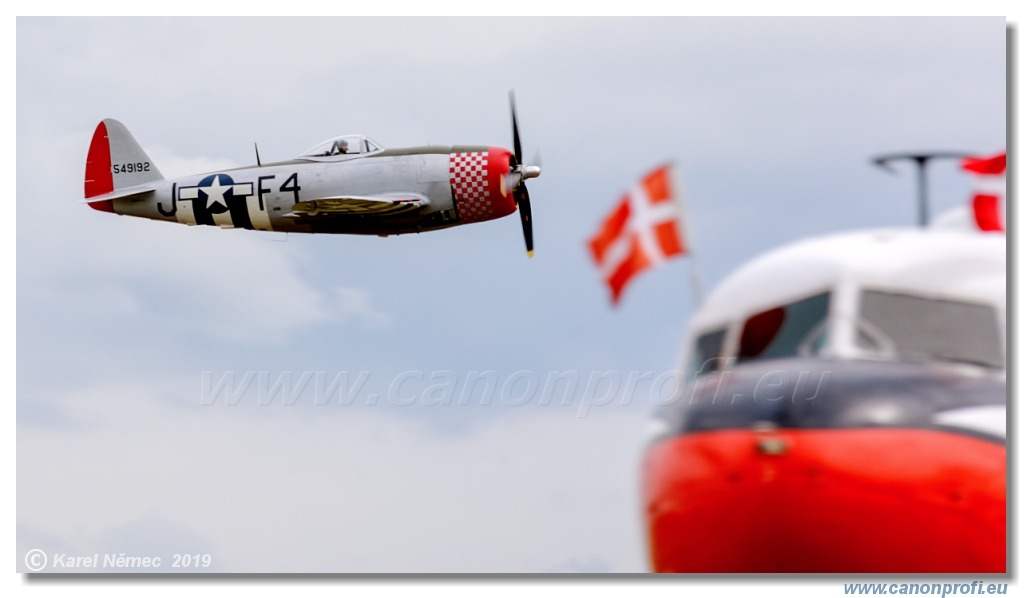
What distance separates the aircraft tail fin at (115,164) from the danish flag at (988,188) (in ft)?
23.1

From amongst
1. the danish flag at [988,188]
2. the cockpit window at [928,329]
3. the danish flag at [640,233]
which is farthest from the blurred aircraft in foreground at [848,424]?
the danish flag at [988,188]

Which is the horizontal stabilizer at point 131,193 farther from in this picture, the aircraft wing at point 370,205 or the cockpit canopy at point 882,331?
the cockpit canopy at point 882,331

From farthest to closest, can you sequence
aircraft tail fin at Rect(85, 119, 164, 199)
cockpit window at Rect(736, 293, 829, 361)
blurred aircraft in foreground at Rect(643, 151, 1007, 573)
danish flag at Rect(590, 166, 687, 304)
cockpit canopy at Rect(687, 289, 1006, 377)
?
aircraft tail fin at Rect(85, 119, 164, 199), danish flag at Rect(590, 166, 687, 304), cockpit window at Rect(736, 293, 829, 361), cockpit canopy at Rect(687, 289, 1006, 377), blurred aircraft in foreground at Rect(643, 151, 1007, 573)

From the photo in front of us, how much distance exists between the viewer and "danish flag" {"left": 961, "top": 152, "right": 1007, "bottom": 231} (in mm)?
8008

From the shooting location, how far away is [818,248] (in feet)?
Result: 21.9

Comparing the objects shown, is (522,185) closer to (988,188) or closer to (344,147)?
(344,147)

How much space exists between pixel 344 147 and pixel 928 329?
6.26 metres

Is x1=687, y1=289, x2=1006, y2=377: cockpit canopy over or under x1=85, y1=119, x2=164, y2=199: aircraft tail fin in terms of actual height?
under

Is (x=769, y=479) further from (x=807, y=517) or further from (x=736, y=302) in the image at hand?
(x=736, y=302)

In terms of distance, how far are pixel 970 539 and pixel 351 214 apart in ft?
21.9

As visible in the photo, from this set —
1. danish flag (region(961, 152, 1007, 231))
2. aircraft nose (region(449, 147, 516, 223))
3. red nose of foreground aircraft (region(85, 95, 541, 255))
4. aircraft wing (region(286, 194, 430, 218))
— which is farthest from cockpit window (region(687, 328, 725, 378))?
aircraft wing (region(286, 194, 430, 218))

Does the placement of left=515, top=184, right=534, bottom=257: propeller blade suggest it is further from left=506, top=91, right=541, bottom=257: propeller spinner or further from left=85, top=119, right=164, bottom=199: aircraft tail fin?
left=85, top=119, right=164, bottom=199: aircraft tail fin
